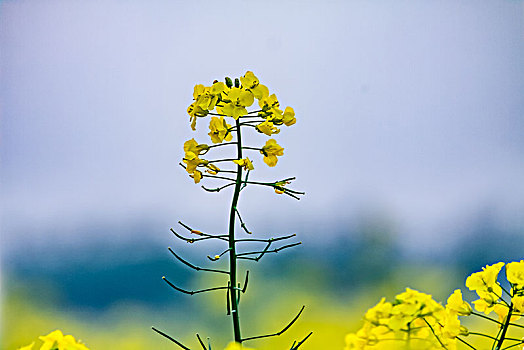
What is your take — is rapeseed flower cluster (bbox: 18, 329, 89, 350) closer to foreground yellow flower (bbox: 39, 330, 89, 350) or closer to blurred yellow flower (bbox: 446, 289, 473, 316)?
foreground yellow flower (bbox: 39, 330, 89, 350)

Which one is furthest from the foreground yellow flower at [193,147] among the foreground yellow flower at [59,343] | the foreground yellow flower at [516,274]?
the foreground yellow flower at [516,274]

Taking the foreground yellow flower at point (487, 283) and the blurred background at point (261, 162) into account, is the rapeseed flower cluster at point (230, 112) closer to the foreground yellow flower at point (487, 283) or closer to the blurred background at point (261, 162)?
the foreground yellow flower at point (487, 283)

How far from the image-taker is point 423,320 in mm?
561

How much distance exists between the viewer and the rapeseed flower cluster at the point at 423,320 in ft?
1.80

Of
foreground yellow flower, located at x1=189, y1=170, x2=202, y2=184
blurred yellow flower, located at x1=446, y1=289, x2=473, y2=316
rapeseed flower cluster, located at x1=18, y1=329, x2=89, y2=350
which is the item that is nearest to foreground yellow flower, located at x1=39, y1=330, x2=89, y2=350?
rapeseed flower cluster, located at x1=18, y1=329, x2=89, y2=350

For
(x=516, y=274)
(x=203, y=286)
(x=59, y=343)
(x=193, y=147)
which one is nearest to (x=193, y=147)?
(x=193, y=147)

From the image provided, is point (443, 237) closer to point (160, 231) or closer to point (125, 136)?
point (160, 231)

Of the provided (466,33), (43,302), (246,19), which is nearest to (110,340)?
(43,302)

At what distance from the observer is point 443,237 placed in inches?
77.2

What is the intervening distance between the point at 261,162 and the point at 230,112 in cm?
118

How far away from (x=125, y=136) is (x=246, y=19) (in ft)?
1.59

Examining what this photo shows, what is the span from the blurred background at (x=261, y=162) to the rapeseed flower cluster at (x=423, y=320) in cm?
113

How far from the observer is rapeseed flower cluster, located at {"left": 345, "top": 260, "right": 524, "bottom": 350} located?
55cm

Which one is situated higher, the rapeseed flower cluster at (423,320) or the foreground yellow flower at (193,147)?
the foreground yellow flower at (193,147)
